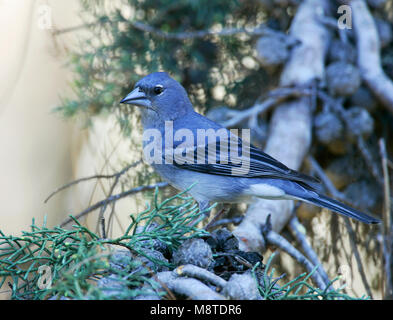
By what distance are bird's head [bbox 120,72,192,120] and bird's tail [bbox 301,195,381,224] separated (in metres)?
0.74

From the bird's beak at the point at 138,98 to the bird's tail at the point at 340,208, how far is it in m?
0.83

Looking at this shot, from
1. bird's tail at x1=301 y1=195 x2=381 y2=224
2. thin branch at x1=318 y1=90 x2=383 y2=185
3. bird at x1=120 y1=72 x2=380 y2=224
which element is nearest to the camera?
bird's tail at x1=301 y1=195 x2=381 y2=224

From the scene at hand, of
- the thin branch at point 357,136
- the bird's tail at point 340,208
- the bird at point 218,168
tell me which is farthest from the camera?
the thin branch at point 357,136

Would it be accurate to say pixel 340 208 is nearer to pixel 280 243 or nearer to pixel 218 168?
pixel 280 243

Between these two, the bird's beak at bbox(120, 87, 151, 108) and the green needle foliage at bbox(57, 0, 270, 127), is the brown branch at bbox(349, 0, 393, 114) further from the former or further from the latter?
the bird's beak at bbox(120, 87, 151, 108)

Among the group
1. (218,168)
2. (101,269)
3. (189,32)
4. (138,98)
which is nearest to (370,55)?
(189,32)

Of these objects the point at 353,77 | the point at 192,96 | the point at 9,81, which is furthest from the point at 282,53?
the point at 9,81

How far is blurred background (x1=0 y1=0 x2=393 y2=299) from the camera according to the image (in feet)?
7.86

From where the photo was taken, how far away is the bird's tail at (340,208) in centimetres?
165

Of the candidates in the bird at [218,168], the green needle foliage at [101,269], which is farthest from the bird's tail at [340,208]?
the green needle foliage at [101,269]

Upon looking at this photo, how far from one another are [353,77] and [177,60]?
37.1 inches

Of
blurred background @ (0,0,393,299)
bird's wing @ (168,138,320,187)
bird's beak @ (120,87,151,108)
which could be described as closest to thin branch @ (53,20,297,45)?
blurred background @ (0,0,393,299)

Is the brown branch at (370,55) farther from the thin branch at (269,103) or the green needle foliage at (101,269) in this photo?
the green needle foliage at (101,269)
